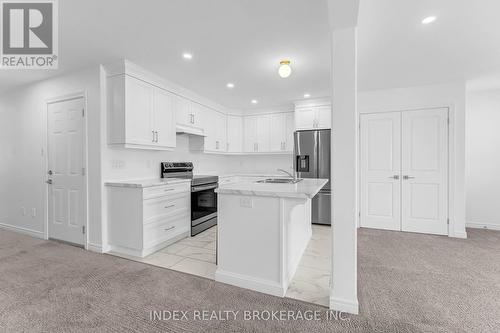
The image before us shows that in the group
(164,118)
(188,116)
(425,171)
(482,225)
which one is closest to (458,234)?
(482,225)

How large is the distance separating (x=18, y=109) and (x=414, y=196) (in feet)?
23.0

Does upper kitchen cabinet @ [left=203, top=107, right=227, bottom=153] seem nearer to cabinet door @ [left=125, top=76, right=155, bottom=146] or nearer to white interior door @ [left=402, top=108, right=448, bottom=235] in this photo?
cabinet door @ [left=125, top=76, right=155, bottom=146]

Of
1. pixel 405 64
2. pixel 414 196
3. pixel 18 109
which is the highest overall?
pixel 405 64

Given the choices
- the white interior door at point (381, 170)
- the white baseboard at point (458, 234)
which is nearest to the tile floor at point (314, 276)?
the white interior door at point (381, 170)

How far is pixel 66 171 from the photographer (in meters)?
3.44

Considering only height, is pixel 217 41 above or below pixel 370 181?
above

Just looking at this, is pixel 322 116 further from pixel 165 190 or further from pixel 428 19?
pixel 165 190

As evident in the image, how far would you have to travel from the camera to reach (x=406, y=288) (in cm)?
222

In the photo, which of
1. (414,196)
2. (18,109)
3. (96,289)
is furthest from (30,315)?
(414,196)

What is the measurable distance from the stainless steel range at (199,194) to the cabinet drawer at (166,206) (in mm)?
151

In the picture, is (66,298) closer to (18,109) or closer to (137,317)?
(137,317)

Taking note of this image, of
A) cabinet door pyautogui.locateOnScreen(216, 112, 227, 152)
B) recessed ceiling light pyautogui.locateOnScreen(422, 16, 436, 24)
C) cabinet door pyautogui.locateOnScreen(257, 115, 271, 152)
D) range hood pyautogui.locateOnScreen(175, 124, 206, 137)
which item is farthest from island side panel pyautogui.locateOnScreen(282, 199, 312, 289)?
cabinet door pyautogui.locateOnScreen(216, 112, 227, 152)

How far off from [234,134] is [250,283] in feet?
13.0

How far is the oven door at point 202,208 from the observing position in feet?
12.5
